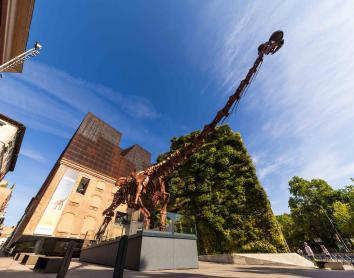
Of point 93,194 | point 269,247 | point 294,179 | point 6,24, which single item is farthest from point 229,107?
point 294,179

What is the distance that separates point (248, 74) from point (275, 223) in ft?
39.4

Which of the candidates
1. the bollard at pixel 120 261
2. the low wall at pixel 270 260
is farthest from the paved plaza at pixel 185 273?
the low wall at pixel 270 260

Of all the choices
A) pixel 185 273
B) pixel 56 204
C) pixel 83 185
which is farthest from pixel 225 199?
pixel 83 185

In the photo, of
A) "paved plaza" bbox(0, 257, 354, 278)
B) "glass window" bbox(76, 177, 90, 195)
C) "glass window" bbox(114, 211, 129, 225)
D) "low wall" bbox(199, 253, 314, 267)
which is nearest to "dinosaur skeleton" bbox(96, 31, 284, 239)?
"glass window" bbox(114, 211, 129, 225)

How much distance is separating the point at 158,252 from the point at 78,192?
21285mm

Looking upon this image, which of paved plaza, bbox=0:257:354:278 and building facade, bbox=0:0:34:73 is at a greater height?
building facade, bbox=0:0:34:73

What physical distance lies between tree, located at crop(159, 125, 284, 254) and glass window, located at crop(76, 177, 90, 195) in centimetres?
1291

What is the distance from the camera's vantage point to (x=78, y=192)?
2516cm

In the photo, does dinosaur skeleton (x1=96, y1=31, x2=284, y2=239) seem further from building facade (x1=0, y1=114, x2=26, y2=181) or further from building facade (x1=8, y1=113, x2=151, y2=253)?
building facade (x1=0, y1=114, x2=26, y2=181)

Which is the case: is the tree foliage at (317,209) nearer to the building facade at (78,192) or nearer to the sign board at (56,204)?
the building facade at (78,192)

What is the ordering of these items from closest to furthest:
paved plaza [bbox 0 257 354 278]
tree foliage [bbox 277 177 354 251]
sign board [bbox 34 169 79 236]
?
paved plaza [bbox 0 257 354 278] < sign board [bbox 34 169 79 236] < tree foliage [bbox 277 177 354 251]

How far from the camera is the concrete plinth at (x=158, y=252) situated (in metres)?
7.50

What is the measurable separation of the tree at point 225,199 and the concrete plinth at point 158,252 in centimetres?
714

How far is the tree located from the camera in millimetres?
14516
